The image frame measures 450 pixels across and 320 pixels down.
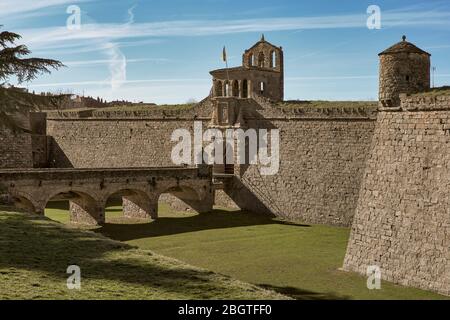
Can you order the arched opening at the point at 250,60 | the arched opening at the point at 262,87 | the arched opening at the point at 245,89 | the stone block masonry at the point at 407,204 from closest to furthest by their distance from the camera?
the stone block masonry at the point at 407,204, the arched opening at the point at 245,89, the arched opening at the point at 262,87, the arched opening at the point at 250,60

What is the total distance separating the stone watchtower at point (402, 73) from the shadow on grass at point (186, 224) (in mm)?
11129

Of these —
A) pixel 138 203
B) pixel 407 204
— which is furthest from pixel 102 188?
pixel 407 204

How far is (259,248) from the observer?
24.7m

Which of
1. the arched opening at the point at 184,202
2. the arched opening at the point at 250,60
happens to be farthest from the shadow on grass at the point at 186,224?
the arched opening at the point at 250,60

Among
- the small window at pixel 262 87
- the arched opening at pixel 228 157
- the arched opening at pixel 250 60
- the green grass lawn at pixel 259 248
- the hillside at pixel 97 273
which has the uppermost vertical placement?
the arched opening at pixel 250 60

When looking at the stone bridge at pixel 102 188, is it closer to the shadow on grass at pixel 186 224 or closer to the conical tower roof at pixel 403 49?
the shadow on grass at pixel 186 224

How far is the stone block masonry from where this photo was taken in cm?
1778

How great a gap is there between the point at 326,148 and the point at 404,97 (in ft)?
35.9

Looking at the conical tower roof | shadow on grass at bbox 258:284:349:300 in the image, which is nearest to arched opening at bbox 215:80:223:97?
the conical tower roof

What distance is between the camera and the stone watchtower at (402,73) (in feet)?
68.8

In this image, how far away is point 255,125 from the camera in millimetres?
34781

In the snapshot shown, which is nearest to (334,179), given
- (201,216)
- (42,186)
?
(201,216)

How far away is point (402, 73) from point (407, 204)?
498 centimetres
